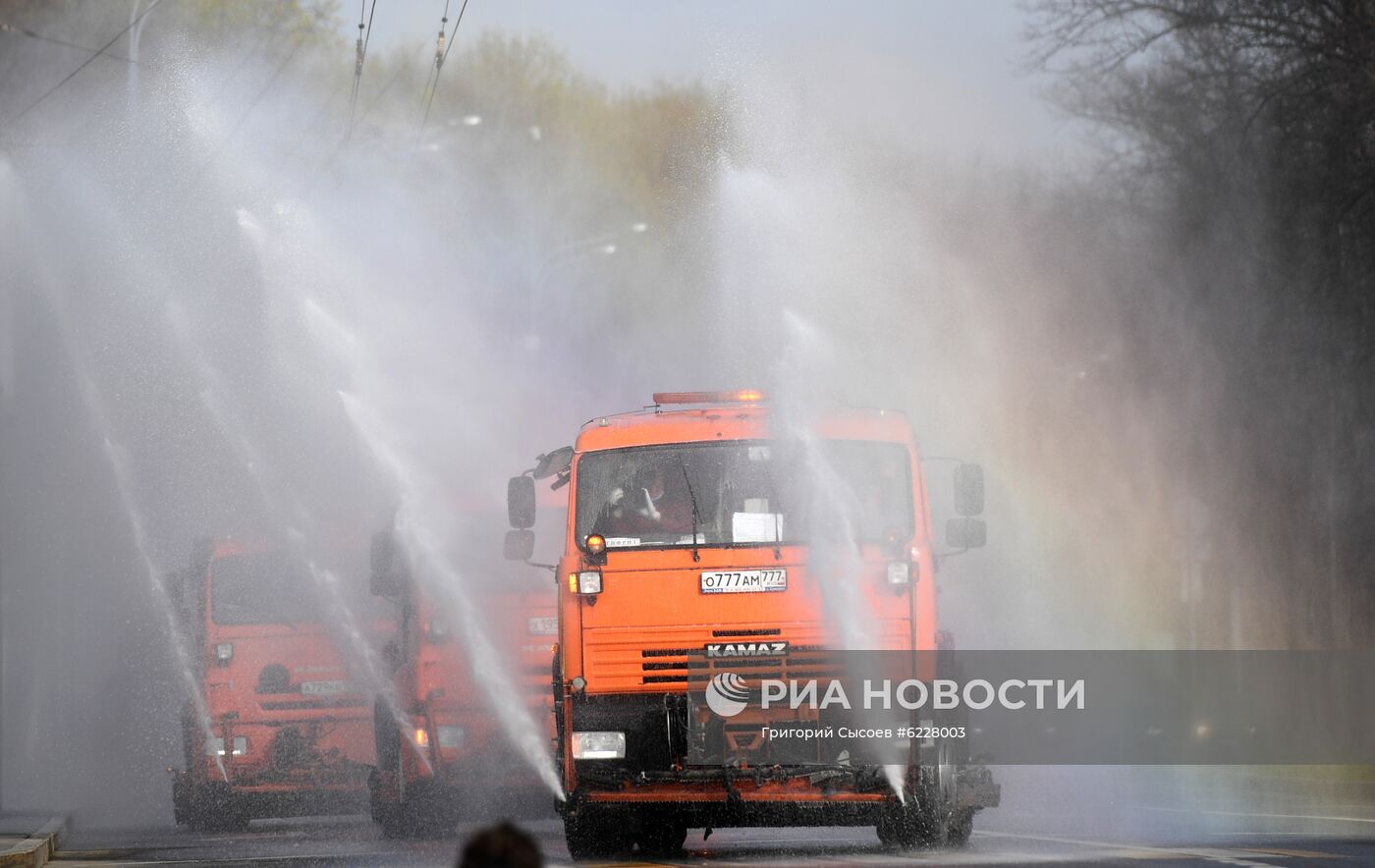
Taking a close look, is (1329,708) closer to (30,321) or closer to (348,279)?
(348,279)

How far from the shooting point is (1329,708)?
92.7ft

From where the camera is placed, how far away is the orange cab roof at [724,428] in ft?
46.8

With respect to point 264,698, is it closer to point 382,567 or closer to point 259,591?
point 259,591

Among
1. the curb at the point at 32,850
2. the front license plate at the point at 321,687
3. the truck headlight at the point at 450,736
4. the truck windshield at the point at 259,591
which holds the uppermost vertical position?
the truck windshield at the point at 259,591

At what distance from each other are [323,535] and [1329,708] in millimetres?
13700

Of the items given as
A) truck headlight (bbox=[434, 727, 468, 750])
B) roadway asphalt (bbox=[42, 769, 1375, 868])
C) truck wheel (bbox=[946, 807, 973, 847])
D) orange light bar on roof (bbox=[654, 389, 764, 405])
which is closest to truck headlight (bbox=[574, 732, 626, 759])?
roadway asphalt (bbox=[42, 769, 1375, 868])

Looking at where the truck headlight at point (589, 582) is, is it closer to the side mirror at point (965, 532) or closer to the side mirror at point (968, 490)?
the side mirror at point (965, 532)

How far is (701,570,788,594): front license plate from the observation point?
13.7m

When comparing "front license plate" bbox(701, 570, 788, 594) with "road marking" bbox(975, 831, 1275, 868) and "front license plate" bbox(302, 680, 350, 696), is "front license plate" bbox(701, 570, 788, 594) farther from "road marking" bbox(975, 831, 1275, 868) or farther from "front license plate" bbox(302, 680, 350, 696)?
"front license plate" bbox(302, 680, 350, 696)

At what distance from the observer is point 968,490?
14.4 metres

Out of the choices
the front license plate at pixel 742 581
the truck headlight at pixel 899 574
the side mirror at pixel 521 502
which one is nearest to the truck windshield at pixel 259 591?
the side mirror at pixel 521 502

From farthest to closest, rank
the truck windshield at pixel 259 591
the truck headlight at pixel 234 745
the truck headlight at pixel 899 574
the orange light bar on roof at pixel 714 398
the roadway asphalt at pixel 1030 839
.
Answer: the truck windshield at pixel 259 591
the truck headlight at pixel 234 745
the orange light bar on roof at pixel 714 398
the roadway asphalt at pixel 1030 839
the truck headlight at pixel 899 574

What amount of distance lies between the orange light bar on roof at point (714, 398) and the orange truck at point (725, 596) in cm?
53

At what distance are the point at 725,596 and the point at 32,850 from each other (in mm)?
5741
